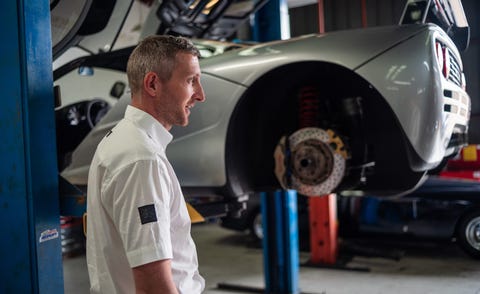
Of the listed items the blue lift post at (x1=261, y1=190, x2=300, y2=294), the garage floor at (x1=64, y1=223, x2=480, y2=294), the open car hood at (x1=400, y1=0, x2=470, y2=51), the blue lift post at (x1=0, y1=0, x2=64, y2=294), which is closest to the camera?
the blue lift post at (x1=0, y1=0, x2=64, y2=294)

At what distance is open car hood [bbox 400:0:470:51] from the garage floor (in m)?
1.72

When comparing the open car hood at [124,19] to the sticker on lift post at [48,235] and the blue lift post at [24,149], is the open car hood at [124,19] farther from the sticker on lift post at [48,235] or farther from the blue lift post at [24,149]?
the sticker on lift post at [48,235]

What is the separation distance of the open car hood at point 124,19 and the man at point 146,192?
1536 millimetres

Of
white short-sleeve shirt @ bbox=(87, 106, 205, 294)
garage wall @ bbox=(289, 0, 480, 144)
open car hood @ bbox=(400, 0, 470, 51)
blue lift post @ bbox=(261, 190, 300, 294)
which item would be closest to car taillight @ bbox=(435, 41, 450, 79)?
open car hood @ bbox=(400, 0, 470, 51)

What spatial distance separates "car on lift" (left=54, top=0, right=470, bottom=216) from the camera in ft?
6.98

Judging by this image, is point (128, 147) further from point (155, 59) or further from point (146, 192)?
point (155, 59)

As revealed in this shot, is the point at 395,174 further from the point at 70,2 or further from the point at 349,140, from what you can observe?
the point at 70,2

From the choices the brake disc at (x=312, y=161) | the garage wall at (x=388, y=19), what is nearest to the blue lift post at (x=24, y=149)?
the brake disc at (x=312, y=161)

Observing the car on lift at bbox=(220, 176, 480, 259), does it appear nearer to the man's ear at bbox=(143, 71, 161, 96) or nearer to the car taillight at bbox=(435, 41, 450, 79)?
the car taillight at bbox=(435, 41, 450, 79)

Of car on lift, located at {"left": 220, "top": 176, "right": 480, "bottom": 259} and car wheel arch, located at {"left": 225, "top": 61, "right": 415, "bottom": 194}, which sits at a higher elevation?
car wheel arch, located at {"left": 225, "top": 61, "right": 415, "bottom": 194}

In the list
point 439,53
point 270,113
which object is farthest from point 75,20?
point 439,53

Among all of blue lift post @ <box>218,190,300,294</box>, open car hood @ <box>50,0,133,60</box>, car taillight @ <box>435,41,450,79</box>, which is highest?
open car hood @ <box>50,0,133,60</box>

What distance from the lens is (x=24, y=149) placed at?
172 centimetres

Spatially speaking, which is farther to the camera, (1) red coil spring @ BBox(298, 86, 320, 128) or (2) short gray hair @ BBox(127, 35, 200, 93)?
(1) red coil spring @ BBox(298, 86, 320, 128)
